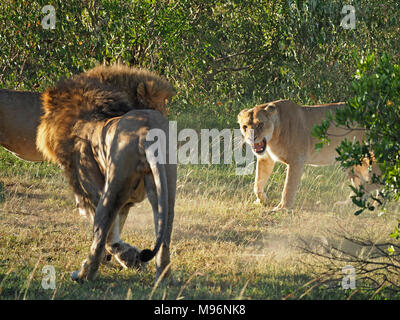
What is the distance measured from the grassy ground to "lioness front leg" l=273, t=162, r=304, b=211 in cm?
15

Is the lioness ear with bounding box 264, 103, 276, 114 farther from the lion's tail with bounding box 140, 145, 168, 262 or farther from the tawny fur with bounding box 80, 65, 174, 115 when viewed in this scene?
the lion's tail with bounding box 140, 145, 168, 262

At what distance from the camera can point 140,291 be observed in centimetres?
429

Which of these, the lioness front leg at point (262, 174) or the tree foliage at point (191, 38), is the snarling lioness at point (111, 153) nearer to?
the lioness front leg at point (262, 174)

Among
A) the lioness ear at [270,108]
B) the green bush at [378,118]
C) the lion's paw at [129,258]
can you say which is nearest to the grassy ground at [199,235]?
the lion's paw at [129,258]

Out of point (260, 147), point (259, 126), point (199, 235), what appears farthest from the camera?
point (260, 147)

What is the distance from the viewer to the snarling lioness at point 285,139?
7133 mm

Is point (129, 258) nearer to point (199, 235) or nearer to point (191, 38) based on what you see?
point (199, 235)

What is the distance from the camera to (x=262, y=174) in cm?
740

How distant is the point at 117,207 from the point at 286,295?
49.5 inches

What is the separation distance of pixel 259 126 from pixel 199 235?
5.43 ft

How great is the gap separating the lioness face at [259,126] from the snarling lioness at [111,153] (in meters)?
2.40

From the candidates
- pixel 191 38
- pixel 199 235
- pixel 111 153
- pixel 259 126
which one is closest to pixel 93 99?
pixel 111 153
